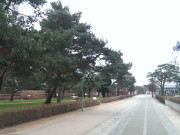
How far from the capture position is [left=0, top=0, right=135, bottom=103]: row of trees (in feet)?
34.9

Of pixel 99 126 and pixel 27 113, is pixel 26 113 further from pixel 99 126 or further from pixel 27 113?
pixel 99 126

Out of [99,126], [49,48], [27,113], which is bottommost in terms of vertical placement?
[99,126]

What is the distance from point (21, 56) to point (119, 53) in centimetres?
1263

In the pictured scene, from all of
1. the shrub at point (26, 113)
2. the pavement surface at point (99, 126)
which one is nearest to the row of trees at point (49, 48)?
the shrub at point (26, 113)

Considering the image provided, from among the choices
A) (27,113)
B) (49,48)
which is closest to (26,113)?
(27,113)

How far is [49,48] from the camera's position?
13453 mm

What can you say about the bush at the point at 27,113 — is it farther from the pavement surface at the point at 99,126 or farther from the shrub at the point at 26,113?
the pavement surface at the point at 99,126

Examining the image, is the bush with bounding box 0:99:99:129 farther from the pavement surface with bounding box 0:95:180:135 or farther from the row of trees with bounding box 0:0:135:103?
the row of trees with bounding box 0:0:135:103

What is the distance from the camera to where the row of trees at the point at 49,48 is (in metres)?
10.6

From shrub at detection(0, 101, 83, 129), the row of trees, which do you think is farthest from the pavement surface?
the row of trees

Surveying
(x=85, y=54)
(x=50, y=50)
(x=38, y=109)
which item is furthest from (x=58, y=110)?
(x=50, y=50)

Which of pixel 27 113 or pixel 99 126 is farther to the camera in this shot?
pixel 27 113

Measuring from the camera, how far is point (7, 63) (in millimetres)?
13391

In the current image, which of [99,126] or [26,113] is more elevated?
[26,113]
